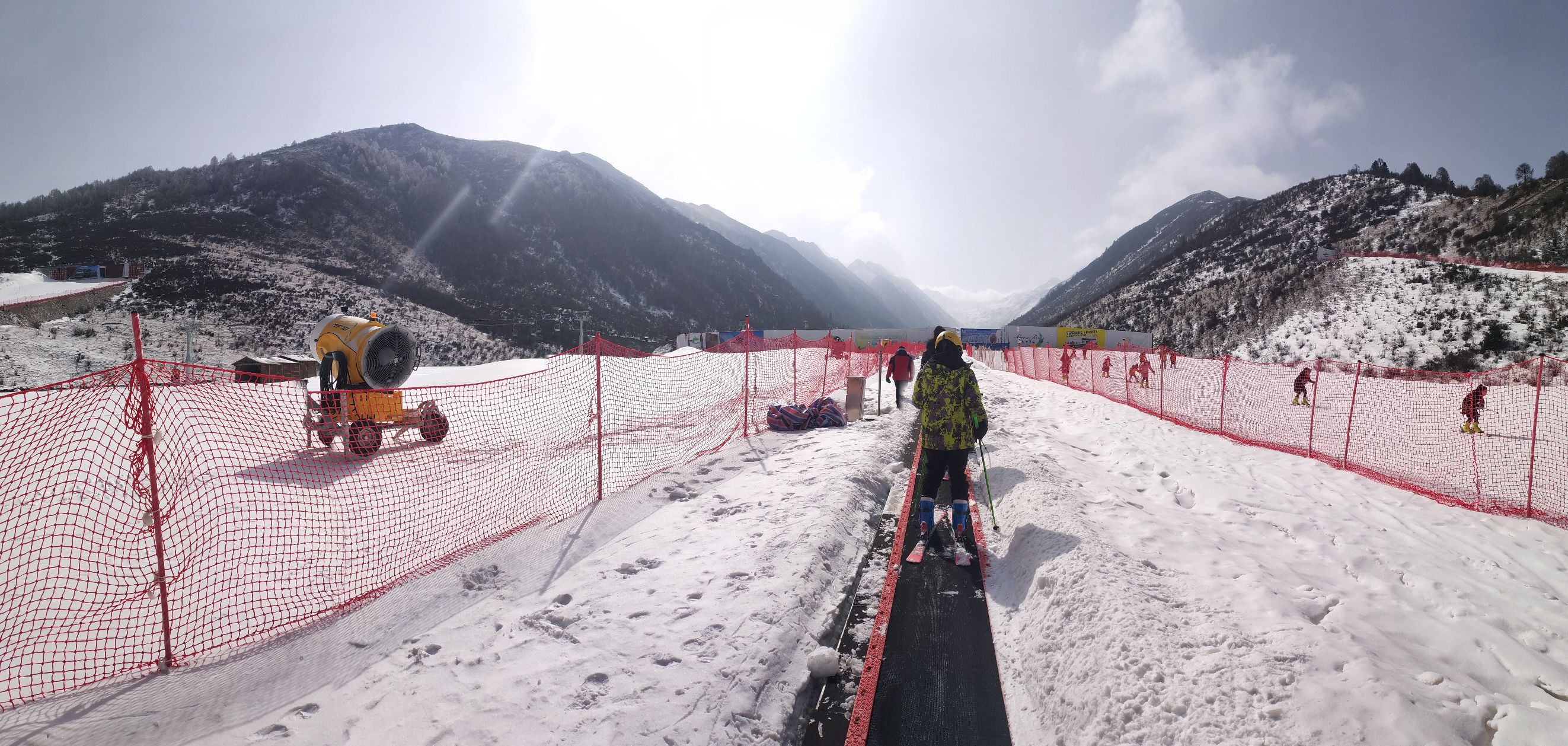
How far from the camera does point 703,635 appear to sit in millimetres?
3258

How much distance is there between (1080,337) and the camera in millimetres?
53438

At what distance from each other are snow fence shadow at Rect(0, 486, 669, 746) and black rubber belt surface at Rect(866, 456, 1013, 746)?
2.42 meters

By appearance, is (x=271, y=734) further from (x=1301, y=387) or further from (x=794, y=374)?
(x=1301, y=387)

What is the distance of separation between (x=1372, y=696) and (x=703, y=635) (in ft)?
Result: 9.90

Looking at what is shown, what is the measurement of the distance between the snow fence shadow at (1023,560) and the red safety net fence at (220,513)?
388 centimetres

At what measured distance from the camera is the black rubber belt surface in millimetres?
2668

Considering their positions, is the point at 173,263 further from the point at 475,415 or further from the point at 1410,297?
the point at 1410,297

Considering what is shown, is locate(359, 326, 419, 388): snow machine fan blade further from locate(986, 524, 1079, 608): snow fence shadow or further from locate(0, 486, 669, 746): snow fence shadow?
locate(986, 524, 1079, 608): snow fence shadow

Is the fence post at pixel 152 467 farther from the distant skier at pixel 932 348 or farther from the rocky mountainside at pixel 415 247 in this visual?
the rocky mountainside at pixel 415 247

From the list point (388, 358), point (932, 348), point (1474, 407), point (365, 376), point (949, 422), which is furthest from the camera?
point (1474, 407)

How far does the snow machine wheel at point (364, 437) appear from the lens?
295 inches

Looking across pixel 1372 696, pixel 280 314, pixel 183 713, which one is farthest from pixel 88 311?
pixel 1372 696

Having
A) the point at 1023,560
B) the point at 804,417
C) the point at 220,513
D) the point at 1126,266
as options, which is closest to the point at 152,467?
the point at 220,513

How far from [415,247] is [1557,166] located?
130m
